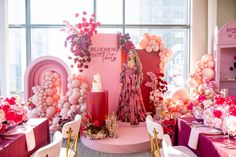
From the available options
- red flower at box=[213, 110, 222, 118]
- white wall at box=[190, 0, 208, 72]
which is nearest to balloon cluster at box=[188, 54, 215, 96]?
white wall at box=[190, 0, 208, 72]

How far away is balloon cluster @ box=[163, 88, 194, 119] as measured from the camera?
532 centimetres

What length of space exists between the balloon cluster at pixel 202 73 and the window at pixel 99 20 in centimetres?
96

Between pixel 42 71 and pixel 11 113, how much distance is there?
294 cm

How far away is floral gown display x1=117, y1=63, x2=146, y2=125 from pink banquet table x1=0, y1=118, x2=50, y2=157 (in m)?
2.25

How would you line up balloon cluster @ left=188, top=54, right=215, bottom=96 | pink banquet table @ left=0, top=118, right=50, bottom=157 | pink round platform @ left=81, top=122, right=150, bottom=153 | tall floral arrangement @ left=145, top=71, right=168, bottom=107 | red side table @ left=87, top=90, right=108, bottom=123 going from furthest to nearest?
balloon cluster @ left=188, top=54, right=215, bottom=96
tall floral arrangement @ left=145, top=71, right=168, bottom=107
red side table @ left=87, top=90, right=108, bottom=123
pink round platform @ left=81, top=122, right=150, bottom=153
pink banquet table @ left=0, top=118, right=50, bottom=157

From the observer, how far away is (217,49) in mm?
5402

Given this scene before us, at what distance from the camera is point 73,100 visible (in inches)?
201

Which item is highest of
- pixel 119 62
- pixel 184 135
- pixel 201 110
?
pixel 119 62

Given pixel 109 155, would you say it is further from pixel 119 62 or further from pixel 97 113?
pixel 119 62

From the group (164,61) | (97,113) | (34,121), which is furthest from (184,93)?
(34,121)

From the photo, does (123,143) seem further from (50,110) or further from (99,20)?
(99,20)

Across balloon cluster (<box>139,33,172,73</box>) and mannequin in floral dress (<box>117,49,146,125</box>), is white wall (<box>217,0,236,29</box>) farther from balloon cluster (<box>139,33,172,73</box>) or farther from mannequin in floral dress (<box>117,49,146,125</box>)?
mannequin in floral dress (<box>117,49,146,125</box>)

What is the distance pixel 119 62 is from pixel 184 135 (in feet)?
8.69

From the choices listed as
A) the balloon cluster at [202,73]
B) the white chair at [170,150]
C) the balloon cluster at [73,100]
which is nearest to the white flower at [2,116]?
the white chair at [170,150]
